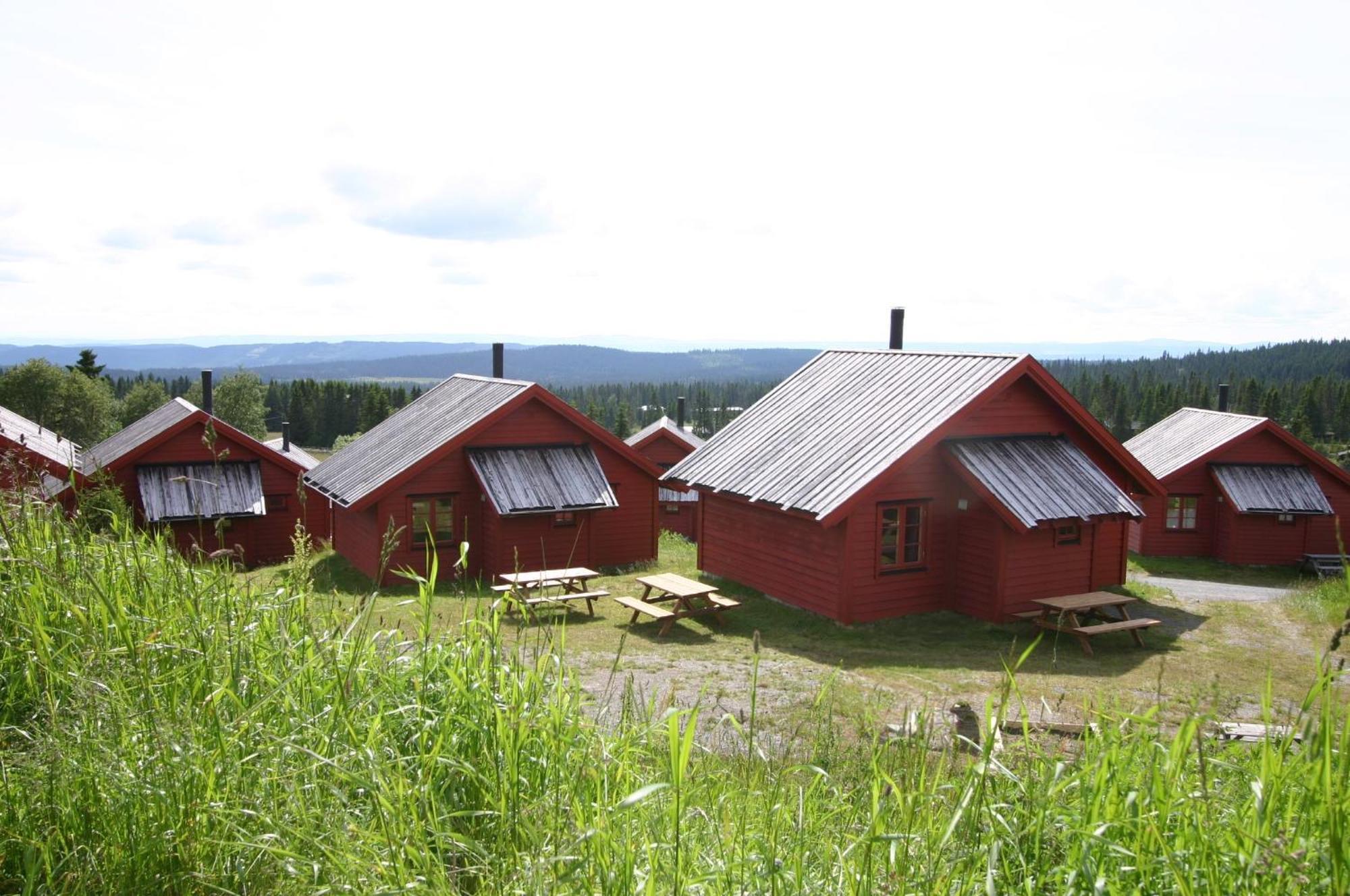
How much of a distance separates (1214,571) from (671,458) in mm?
23220

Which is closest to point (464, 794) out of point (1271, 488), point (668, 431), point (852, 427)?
point (852, 427)

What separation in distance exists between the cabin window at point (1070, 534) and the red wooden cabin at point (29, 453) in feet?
54.1

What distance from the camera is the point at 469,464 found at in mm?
22297

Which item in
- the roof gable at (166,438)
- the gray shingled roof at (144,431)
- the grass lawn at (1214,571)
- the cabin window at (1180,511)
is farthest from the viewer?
the cabin window at (1180,511)

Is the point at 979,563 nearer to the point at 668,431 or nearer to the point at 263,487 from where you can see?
the point at 263,487

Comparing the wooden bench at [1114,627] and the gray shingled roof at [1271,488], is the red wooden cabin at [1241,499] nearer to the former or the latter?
the gray shingled roof at [1271,488]

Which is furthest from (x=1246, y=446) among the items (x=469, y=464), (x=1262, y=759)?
(x=1262, y=759)

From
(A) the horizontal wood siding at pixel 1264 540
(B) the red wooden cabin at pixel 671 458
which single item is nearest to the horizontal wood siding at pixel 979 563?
(A) the horizontal wood siding at pixel 1264 540

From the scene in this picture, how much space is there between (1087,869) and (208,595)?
406 cm

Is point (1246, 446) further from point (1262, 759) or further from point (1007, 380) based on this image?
point (1262, 759)

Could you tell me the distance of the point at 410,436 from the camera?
24781mm

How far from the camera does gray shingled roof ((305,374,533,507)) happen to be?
22.2m

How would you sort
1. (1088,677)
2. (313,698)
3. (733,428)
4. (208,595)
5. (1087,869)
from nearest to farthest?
(1087,869), (313,698), (208,595), (1088,677), (733,428)

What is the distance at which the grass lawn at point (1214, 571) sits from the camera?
29.3 m
